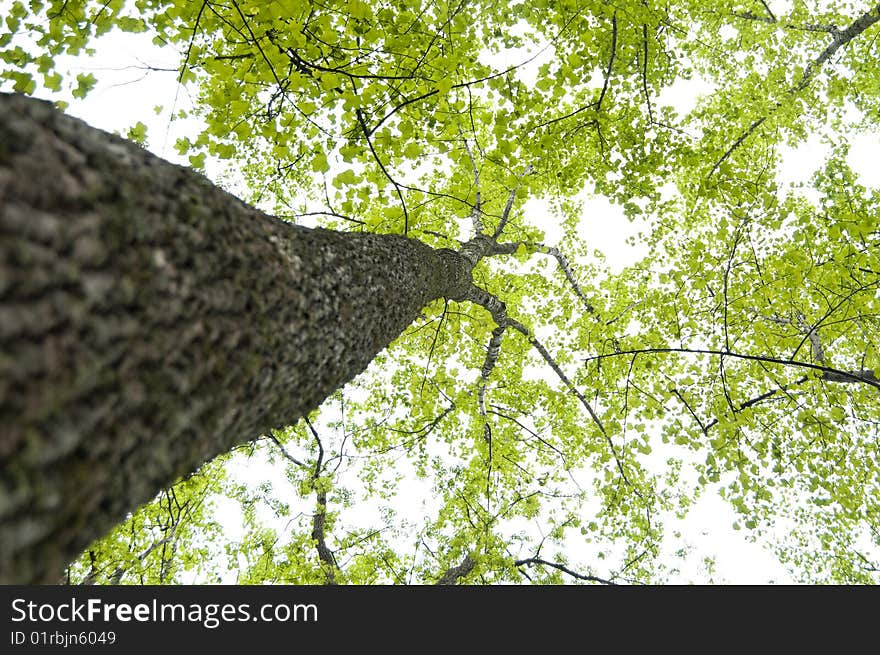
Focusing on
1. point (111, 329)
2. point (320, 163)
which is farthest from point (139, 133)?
Result: point (111, 329)

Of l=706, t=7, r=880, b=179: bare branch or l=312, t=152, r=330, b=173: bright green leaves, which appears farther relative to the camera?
l=706, t=7, r=880, b=179: bare branch

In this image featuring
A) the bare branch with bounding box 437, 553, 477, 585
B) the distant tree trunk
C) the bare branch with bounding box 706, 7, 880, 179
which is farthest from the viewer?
the bare branch with bounding box 437, 553, 477, 585

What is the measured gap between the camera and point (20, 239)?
2.23ft

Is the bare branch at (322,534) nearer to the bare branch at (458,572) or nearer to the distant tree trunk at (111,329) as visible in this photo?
the bare branch at (458,572)

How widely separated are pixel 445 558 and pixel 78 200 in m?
6.36

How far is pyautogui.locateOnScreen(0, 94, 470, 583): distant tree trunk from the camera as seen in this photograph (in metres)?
0.66

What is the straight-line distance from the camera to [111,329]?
81cm

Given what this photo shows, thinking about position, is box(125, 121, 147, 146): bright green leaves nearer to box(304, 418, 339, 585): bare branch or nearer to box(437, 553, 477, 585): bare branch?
box(304, 418, 339, 585): bare branch

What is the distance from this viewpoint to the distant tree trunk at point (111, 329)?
66 cm

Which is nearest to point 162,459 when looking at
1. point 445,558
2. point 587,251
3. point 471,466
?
point 445,558

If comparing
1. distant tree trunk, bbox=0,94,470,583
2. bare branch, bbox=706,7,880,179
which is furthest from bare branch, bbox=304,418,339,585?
bare branch, bbox=706,7,880,179

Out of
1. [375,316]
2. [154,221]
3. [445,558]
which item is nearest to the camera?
[154,221]

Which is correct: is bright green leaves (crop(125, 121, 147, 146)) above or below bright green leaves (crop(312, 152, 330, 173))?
above
